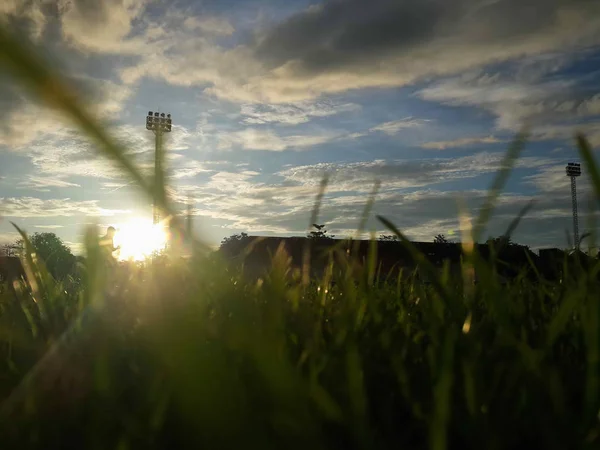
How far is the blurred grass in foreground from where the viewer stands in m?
0.73

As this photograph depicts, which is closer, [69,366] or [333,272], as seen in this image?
[69,366]

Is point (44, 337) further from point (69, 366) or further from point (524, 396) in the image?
point (524, 396)

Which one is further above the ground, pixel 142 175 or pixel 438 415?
pixel 142 175

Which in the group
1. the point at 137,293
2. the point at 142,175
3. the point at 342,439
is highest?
the point at 142,175

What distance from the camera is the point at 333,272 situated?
7.06 feet

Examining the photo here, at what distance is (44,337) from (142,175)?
91 centimetres

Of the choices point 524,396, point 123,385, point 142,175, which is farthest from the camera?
point 123,385

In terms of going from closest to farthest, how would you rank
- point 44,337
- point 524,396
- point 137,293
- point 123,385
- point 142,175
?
point 142,175
point 524,396
point 123,385
point 44,337
point 137,293

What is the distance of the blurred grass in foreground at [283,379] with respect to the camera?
2.39 ft

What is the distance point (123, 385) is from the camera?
1.02 meters

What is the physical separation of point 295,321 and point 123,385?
44 cm

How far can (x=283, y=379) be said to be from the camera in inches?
29.0

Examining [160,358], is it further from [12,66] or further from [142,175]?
[12,66]

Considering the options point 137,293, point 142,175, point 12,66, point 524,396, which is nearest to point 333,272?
point 137,293
